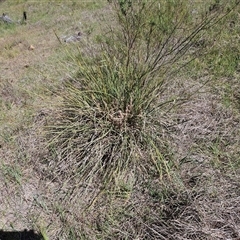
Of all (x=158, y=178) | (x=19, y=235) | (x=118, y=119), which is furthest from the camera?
(x=118, y=119)

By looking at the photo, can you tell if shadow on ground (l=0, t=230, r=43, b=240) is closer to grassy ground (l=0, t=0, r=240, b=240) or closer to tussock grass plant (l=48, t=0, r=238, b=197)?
grassy ground (l=0, t=0, r=240, b=240)

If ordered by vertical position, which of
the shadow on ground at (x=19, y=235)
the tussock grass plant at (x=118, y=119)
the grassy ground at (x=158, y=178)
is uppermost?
the tussock grass plant at (x=118, y=119)

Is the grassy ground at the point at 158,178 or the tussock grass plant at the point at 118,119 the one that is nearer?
the grassy ground at the point at 158,178

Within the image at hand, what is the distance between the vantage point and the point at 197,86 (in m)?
2.98

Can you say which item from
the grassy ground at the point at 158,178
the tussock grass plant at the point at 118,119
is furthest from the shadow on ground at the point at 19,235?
the tussock grass plant at the point at 118,119

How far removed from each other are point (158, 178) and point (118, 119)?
0.53 meters

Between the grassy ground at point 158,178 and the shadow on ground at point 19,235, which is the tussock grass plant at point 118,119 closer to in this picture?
the grassy ground at point 158,178

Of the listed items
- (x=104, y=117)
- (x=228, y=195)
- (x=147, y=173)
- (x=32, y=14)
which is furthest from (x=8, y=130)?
(x=32, y=14)

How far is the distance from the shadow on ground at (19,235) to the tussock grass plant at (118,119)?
477mm

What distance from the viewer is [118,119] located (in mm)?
2297

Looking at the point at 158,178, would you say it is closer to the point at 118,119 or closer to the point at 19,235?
the point at 118,119

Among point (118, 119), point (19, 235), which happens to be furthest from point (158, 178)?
point (19, 235)

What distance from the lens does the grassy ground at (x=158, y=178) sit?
185 centimetres

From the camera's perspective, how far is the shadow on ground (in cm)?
199
